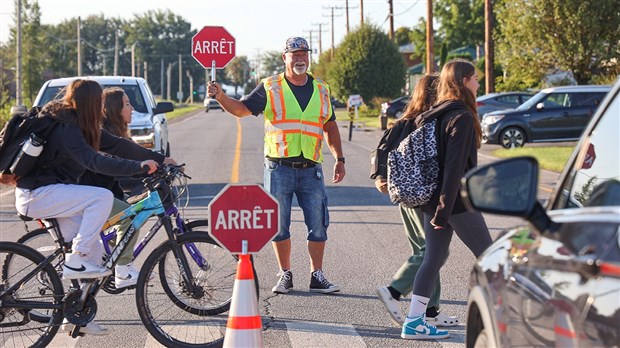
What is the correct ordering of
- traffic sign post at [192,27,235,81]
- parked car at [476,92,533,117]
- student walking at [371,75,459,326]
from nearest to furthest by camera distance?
student walking at [371,75,459,326], traffic sign post at [192,27,235,81], parked car at [476,92,533,117]

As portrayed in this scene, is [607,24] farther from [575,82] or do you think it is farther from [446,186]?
[446,186]

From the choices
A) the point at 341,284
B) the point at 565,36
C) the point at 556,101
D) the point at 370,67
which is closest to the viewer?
the point at 341,284

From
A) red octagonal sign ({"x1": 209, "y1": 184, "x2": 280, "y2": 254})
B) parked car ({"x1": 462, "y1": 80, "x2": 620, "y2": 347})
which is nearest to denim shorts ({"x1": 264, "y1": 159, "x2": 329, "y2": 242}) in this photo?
red octagonal sign ({"x1": 209, "y1": 184, "x2": 280, "y2": 254})

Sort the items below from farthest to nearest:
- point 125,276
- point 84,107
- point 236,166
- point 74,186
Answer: point 236,166 < point 125,276 < point 84,107 < point 74,186

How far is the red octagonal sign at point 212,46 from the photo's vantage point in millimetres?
11998

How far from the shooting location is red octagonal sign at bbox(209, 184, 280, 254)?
562 cm

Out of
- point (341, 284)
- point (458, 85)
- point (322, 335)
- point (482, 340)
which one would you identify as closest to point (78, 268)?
point (322, 335)

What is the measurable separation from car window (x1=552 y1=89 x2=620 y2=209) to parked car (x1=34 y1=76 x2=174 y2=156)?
1246 centimetres

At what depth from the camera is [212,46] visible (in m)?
11.5

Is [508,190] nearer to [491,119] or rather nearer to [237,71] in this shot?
[491,119]

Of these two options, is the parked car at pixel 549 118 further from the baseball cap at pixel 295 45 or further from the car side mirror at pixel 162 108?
the baseball cap at pixel 295 45

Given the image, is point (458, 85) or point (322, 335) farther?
point (322, 335)

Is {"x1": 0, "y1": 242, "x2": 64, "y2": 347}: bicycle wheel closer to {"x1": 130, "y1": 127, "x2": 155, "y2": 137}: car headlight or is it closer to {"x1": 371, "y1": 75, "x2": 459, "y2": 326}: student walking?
{"x1": 371, "y1": 75, "x2": 459, "y2": 326}: student walking

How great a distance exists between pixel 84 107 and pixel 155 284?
1218 millimetres
